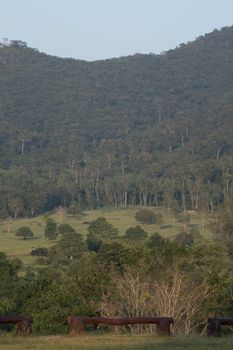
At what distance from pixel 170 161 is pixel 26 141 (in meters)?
32.2

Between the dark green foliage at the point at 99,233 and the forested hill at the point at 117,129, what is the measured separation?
22.4 m

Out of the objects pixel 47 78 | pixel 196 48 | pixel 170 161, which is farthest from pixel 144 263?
pixel 196 48

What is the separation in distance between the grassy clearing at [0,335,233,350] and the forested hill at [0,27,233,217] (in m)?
71.6

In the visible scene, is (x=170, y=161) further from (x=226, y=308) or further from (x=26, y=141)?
(x=226, y=308)

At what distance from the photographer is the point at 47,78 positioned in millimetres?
174625

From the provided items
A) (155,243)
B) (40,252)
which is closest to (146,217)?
(40,252)

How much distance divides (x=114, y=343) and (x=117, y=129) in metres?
136

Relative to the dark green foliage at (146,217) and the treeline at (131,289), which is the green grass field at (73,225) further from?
the treeline at (131,289)

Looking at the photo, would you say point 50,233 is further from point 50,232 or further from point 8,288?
point 8,288

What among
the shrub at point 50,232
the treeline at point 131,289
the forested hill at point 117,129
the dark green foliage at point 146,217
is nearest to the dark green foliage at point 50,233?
the shrub at point 50,232

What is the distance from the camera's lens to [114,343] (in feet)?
33.8

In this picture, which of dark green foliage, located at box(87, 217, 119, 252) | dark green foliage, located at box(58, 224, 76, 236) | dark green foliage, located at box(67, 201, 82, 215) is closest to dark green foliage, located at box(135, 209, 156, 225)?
dark green foliage, located at box(67, 201, 82, 215)

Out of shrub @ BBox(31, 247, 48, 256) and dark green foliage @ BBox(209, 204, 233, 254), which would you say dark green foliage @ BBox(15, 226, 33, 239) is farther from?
dark green foliage @ BBox(209, 204, 233, 254)

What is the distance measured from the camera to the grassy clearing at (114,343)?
9891 millimetres
